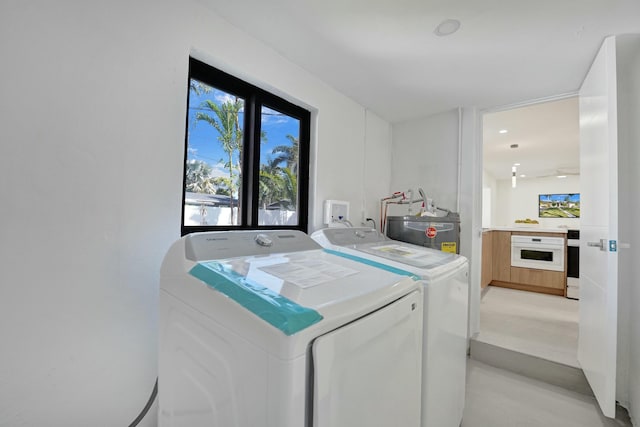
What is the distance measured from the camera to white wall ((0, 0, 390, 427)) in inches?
37.3

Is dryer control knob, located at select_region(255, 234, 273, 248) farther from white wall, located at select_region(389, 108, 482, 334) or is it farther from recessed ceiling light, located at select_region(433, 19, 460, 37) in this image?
white wall, located at select_region(389, 108, 482, 334)

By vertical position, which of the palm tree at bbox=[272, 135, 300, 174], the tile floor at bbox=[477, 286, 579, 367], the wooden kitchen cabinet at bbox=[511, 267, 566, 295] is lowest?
the tile floor at bbox=[477, 286, 579, 367]

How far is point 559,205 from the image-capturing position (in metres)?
6.36

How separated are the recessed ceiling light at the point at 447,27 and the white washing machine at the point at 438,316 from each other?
49.8 inches

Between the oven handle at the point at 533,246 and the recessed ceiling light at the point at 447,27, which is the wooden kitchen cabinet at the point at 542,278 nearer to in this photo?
the oven handle at the point at 533,246

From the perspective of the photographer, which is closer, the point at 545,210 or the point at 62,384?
the point at 62,384

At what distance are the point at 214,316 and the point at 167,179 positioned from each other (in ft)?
2.76

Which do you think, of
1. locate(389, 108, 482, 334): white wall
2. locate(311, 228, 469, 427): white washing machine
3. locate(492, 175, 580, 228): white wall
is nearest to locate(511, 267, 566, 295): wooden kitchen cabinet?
locate(389, 108, 482, 334): white wall

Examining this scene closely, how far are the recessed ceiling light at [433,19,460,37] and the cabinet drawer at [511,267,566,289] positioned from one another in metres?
4.02

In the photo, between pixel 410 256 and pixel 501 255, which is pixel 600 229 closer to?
pixel 410 256

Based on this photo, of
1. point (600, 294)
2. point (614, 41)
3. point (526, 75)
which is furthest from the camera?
point (526, 75)

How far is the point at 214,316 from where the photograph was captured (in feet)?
2.50

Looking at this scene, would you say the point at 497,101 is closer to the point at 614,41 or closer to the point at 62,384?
the point at 614,41

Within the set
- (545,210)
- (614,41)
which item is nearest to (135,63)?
(614,41)
